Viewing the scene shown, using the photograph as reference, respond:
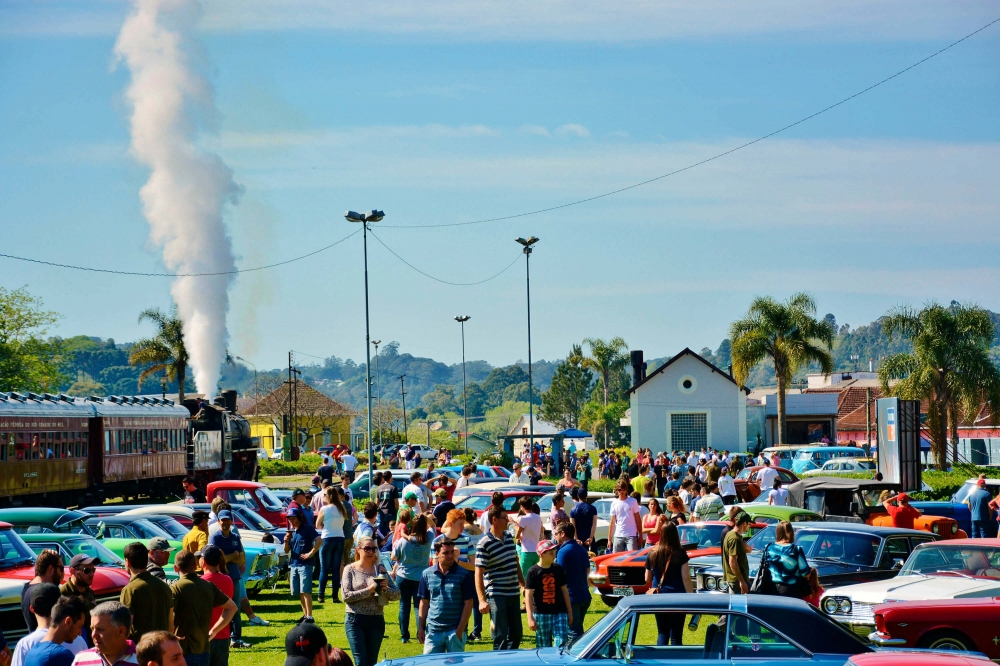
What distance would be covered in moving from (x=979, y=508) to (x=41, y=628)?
18.6 m

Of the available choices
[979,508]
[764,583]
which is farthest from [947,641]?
[979,508]

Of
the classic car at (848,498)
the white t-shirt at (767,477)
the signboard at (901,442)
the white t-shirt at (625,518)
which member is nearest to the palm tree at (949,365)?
the signboard at (901,442)

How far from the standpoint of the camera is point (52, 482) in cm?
3388

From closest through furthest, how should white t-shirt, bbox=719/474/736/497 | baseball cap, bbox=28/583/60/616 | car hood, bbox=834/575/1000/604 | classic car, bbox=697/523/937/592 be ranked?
baseball cap, bbox=28/583/60/616 → car hood, bbox=834/575/1000/604 → classic car, bbox=697/523/937/592 → white t-shirt, bbox=719/474/736/497

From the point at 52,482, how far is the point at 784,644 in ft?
97.1

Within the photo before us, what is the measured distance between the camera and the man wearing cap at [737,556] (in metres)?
12.7

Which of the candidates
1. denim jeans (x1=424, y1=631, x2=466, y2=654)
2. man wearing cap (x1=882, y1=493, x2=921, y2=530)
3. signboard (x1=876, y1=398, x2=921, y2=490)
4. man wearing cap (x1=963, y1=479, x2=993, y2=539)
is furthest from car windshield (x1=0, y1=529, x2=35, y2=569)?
signboard (x1=876, y1=398, x2=921, y2=490)

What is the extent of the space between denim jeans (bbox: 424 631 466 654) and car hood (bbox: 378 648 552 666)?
3.73 feet

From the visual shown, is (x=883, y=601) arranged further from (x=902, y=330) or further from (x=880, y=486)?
(x=902, y=330)

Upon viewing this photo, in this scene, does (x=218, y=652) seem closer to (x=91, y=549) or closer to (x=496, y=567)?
(x=496, y=567)

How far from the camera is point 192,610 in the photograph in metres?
9.34

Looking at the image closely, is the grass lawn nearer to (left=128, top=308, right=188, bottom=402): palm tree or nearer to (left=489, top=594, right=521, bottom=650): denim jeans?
(left=489, top=594, right=521, bottom=650): denim jeans

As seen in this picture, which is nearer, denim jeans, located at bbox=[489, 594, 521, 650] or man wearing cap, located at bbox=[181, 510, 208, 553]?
denim jeans, located at bbox=[489, 594, 521, 650]

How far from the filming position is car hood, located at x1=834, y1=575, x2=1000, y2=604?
1223cm
